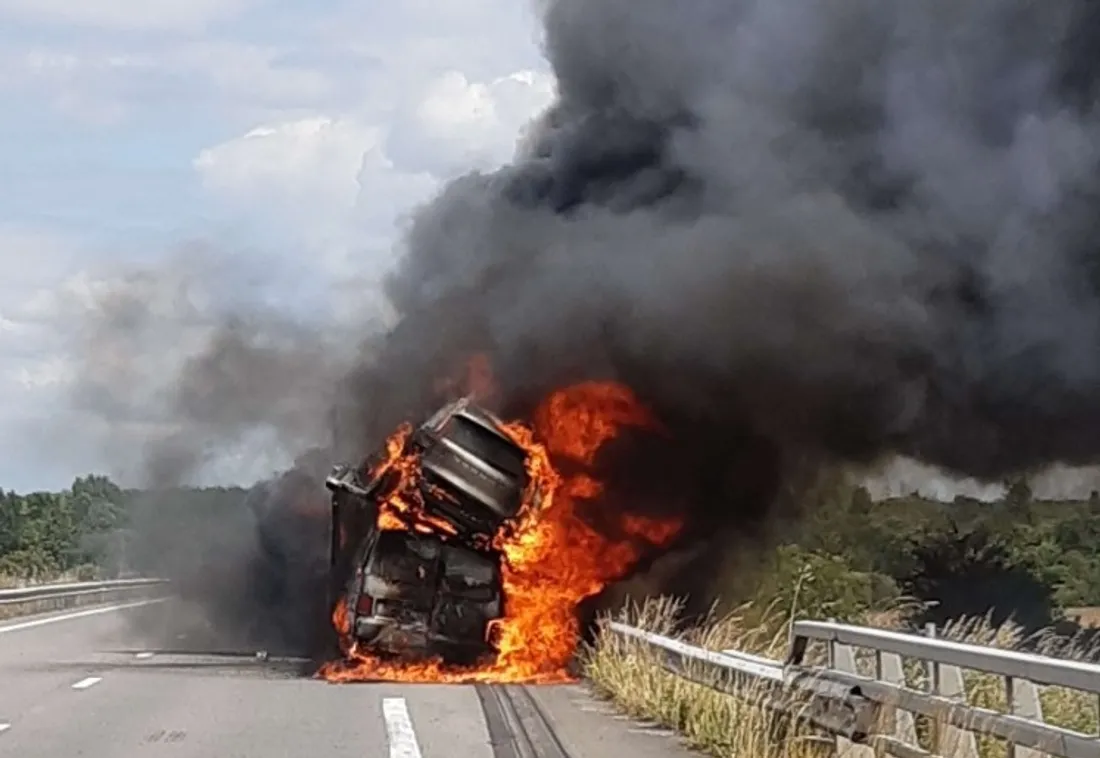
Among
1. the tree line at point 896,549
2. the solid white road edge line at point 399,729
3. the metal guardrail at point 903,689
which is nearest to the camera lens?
the metal guardrail at point 903,689

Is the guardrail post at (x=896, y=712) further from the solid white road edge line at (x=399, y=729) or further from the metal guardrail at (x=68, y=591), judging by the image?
the metal guardrail at (x=68, y=591)

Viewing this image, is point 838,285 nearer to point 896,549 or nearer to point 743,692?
point 743,692

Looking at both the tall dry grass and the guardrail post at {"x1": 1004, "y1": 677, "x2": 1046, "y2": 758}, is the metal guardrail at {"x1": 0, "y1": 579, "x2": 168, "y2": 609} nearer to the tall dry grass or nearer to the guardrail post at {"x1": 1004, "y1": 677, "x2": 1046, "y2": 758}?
the tall dry grass

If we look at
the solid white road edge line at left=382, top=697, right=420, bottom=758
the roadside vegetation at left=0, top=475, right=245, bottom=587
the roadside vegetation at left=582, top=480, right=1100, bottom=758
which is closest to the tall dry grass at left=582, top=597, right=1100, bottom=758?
the roadside vegetation at left=582, top=480, right=1100, bottom=758

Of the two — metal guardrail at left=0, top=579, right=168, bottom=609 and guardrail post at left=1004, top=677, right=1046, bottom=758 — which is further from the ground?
metal guardrail at left=0, top=579, right=168, bottom=609

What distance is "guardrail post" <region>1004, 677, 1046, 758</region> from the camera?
8.83 m

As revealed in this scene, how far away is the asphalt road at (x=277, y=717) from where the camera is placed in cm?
1409

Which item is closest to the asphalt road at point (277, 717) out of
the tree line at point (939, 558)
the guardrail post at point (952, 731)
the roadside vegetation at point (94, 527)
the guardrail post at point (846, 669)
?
the guardrail post at point (846, 669)

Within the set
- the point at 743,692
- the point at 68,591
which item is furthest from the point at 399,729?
the point at 68,591

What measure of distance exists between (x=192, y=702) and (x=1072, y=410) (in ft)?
34.8

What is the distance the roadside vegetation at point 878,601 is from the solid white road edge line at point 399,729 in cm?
212

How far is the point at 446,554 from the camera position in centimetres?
2167

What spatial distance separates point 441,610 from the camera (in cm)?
2155

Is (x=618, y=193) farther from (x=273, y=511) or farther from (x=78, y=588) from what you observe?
(x=78, y=588)
